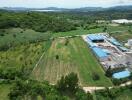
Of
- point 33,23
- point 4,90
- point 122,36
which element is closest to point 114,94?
point 4,90

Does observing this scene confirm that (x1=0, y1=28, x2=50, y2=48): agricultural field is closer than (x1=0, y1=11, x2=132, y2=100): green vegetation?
No

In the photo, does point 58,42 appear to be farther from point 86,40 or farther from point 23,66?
point 23,66

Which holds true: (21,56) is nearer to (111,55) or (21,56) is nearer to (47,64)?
(47,64)

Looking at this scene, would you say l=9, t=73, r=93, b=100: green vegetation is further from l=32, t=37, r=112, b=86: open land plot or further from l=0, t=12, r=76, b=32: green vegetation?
l=0, t=12, r=76, b=32: green vegetation

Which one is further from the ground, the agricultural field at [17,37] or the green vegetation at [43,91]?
the green vegetation at [43,91]

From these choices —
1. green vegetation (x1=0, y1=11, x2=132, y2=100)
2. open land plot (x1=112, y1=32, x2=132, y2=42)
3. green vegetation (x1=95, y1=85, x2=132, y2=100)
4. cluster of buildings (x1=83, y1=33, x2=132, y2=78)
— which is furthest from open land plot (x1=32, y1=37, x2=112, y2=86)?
open land plot (x1=112, y1=32, x2=132, y2=42)

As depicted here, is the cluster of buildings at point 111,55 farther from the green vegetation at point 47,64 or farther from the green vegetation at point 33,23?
the green vegetation at point 33,23

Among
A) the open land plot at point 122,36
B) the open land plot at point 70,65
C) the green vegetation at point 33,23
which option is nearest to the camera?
the open land plot at point 70,65

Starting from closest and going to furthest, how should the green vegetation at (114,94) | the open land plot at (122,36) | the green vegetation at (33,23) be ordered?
1. the green vegetation at (114,94)
2. the open land plot at (122,36)
3. the green vegetation at (33,23)

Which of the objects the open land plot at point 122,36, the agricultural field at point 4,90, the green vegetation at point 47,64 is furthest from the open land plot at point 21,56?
the open land plot at point 122,36
